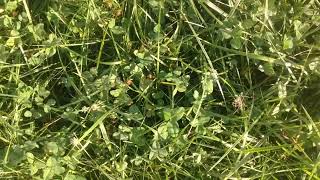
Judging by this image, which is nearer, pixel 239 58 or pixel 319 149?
pixel 319 149

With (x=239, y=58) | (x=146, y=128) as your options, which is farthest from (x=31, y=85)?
(x=239, y=58)

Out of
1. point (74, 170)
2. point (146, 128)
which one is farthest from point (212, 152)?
point (74, 170)

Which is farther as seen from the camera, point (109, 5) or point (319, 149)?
point (109, 5)

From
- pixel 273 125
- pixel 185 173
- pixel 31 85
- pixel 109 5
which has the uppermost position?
pixel 109 5

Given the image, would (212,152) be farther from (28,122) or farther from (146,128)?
(28,122)

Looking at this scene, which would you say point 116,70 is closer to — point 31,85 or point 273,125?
point 31,85

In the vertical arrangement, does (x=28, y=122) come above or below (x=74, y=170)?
above
